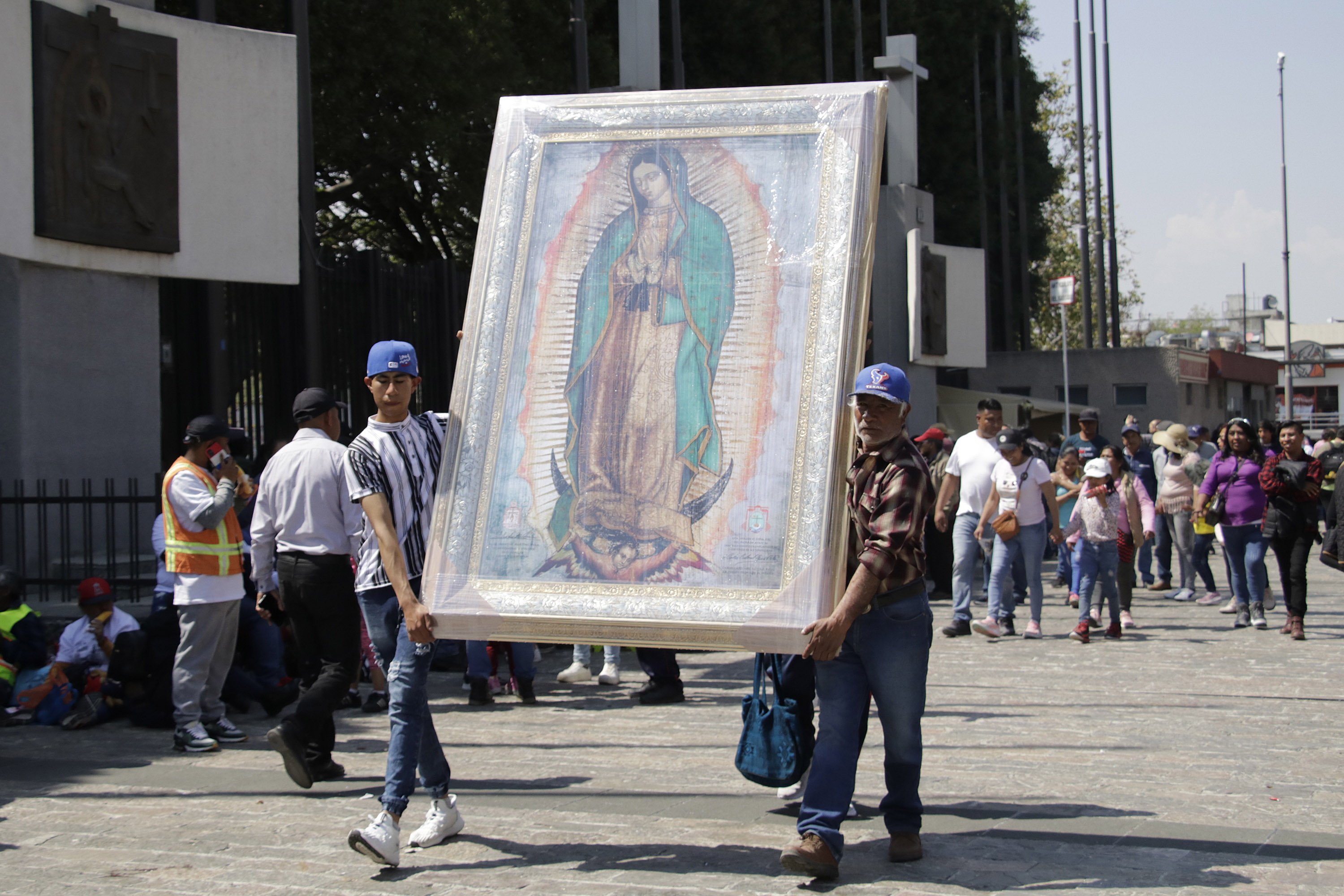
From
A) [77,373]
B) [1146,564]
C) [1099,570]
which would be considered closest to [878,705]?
[1099,570]

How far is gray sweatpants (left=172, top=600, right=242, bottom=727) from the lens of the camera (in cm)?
746

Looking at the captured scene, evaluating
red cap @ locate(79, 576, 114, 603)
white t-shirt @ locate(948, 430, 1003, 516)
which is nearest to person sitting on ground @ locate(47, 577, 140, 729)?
red cap @ locate(79, 576, 114, 603)

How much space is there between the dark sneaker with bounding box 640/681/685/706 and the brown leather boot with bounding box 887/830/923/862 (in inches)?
148

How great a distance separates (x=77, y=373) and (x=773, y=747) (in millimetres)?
7910

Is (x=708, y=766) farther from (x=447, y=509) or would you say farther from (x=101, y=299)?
(x=101, y=299)

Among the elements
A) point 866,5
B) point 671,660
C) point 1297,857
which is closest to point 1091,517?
point 671,660

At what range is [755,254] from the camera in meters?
5.07

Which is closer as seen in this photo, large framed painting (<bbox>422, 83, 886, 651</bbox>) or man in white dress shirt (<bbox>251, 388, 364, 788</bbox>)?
large framed painting (<bbox>422, 83, 886, 651</bbox>)

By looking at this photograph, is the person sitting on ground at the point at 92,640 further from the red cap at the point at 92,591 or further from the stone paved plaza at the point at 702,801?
the stone paved plaza at the point at 702,801

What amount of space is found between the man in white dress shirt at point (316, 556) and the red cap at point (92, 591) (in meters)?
2.36

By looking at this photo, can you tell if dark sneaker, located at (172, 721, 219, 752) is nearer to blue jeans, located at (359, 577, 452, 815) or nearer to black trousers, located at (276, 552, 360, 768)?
black trousers, located at (276, 552, 360, 768)

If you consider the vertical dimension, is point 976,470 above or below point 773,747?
above

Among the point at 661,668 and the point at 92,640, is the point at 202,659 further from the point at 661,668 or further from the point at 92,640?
the point at 661,668

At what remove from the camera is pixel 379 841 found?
4.87m
